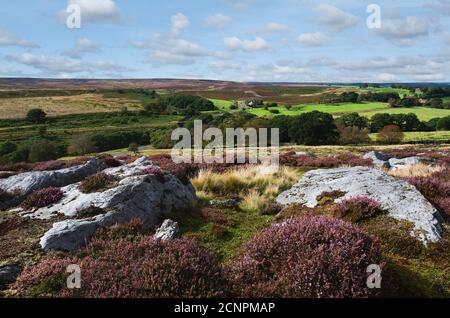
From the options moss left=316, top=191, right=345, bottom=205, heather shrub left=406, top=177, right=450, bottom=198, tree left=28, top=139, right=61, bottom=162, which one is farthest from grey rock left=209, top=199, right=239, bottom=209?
tree left=28, top=139, right=61, bottom=162

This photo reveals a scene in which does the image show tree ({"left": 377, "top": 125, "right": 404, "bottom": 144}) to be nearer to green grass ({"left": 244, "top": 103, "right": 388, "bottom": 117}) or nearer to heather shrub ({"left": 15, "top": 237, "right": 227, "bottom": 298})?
green grass ({"left": 244, "top": 103, "right": 388, "bottom": 117})

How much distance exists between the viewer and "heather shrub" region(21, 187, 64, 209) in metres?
11.7

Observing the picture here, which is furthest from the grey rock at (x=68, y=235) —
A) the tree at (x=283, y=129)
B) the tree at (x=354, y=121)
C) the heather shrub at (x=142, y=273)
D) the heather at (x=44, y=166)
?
the tree at (x=354, y=121)

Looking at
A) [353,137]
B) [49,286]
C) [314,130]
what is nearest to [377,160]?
[49,286]

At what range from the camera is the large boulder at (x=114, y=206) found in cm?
907

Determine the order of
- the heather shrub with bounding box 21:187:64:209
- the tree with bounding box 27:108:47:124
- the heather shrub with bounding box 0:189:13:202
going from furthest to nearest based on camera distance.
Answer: the tree with bounding box 27:108:47:124, the heather shrub with bounding box 0:189:13:202, the heather shrub with bounding box 21:187:64:209

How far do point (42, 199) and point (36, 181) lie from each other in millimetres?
2698

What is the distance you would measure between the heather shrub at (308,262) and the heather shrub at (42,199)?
7096 millimetres

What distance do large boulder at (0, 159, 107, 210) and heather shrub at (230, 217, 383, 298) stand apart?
9.36 metres

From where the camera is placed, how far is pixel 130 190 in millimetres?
11477

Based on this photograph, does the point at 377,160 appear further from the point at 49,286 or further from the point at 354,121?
the point at 354,121

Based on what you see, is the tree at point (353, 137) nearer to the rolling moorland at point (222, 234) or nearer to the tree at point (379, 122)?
the tree at point (379, 122)

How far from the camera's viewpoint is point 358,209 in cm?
1022
